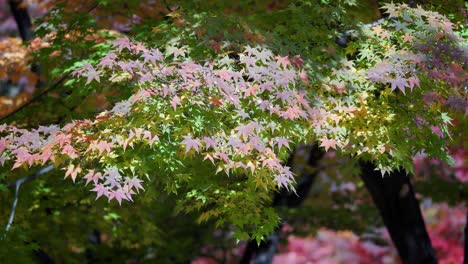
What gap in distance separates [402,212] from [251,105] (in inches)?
167

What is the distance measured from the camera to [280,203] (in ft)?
43.0

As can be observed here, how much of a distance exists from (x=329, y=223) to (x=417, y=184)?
2005 mm

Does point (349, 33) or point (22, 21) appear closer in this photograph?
point (349, 33)

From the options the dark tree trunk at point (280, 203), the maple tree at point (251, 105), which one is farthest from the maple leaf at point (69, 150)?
the dark tree trunk at point (280, 203)

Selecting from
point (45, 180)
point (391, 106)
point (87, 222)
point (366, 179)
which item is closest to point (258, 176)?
point (391, 106)

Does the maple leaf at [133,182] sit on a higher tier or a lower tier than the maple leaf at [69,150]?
lower

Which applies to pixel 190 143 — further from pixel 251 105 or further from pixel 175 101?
pixel 251 105

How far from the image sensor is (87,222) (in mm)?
10938

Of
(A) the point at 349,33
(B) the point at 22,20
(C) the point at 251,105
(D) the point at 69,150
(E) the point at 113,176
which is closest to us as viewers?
(D) the point at 69,150

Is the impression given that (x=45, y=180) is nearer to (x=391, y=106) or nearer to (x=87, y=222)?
(x=87, y=222)

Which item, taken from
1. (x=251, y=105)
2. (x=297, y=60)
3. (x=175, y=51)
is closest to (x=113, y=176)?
(x=251, y=105)

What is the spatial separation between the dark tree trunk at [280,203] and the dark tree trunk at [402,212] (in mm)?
3042

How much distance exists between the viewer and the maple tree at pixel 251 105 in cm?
584

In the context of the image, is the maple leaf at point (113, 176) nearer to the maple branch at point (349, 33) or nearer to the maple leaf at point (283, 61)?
the maple leaf at point (283, 61)
